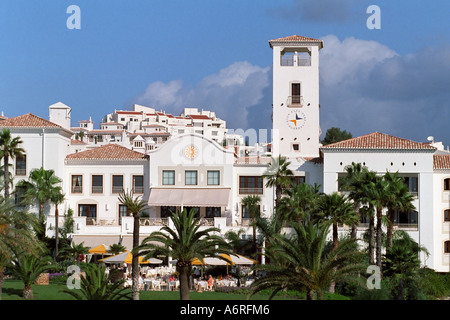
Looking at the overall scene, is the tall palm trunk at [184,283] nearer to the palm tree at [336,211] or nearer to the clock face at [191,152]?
the palm tree at [336,211]

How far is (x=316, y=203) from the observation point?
48125 millimetres

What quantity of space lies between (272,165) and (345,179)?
5855mm

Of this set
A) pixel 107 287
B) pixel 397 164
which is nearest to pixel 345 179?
pixel 397 164

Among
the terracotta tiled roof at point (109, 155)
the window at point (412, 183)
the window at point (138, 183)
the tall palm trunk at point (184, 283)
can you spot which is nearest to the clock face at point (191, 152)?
the terracotta tiled roof at point (109, 155)

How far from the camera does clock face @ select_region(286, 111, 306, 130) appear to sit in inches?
2466

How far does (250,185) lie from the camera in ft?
191

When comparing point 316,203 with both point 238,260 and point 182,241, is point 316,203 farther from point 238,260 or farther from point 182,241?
point 182,241

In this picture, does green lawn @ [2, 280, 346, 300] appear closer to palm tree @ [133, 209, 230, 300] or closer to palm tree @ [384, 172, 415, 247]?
palm tree @ [133, 209, 230, 300]

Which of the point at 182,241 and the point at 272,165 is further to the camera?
the point at 272,165

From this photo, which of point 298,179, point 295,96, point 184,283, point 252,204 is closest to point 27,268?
point 184,283

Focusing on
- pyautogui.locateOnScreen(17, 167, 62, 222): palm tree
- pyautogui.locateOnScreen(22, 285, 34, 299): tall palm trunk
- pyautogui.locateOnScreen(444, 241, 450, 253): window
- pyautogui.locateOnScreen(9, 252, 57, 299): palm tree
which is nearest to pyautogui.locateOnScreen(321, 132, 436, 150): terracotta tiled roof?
pyautogui.locateOnScreen(444, 241, 450, 253): window

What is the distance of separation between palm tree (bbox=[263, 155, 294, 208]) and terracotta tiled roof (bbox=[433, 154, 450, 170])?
1040cm

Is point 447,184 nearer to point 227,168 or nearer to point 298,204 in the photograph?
point 298,204

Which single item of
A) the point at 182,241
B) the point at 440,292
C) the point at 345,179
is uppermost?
the point at 345,179
